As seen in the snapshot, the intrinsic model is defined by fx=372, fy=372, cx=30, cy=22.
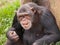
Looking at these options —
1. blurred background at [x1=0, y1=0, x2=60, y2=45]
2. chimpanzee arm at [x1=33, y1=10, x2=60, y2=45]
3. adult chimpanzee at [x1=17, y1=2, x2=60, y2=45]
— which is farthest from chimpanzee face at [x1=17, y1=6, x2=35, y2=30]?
blurred background at [x1=0, y1=0, x2=60, y2=45]

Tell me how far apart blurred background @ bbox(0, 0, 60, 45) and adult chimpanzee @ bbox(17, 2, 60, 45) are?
1.03 metres

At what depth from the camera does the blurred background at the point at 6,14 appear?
336 inches

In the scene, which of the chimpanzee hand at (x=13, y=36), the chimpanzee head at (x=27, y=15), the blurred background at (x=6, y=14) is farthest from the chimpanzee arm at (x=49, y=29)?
the blurred background at (x=6, y=14)

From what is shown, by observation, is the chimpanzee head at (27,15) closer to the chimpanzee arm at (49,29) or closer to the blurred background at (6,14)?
the chimpanzee arm at (49,29)

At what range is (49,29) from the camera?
712 cm

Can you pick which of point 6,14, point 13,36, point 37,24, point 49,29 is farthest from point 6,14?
point 49,29

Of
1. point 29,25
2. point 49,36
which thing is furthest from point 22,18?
point 49,36

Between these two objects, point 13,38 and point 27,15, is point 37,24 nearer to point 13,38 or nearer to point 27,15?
point 27,15

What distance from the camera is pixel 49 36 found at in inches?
278

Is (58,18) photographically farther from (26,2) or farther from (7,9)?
(7,9)

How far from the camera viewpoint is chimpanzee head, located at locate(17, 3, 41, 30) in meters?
7.11

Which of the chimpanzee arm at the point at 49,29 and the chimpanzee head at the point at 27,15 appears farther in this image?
the chimpanzee head at the point at 27,15

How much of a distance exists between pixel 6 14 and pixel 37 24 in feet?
7.38

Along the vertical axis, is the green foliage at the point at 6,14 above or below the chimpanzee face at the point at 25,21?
below
